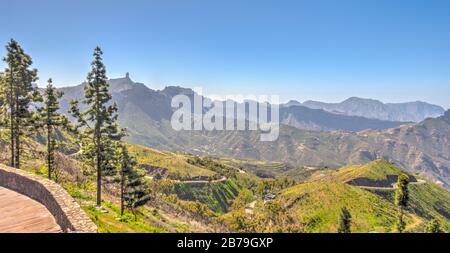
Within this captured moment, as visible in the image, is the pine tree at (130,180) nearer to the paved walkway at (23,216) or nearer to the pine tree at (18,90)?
the pine tree at (18,90)

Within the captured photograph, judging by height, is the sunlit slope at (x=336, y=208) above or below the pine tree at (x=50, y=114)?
below

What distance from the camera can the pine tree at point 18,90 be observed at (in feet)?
166

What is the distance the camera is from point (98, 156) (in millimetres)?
50969

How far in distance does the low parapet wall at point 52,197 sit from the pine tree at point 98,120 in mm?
18091

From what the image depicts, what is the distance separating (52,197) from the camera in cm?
2247

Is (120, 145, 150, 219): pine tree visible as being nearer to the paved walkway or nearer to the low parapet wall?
the low parapet wall

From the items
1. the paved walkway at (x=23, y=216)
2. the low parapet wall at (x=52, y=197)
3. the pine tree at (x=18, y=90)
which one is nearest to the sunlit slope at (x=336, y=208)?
the pine tree at (x=18, y=90)

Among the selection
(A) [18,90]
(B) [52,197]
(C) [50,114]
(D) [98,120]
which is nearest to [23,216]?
(B) [52,197]

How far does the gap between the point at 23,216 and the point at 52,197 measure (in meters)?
2.36

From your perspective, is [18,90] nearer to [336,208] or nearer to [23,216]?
[23,216]

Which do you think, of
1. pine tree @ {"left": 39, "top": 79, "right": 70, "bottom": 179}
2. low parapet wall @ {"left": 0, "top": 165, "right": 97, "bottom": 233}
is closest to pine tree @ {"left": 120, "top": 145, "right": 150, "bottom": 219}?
pine tree @ {"left": 39, "top": 79, "right": 70, "bottom": 179}

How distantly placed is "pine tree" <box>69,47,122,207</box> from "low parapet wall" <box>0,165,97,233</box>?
1809cm
